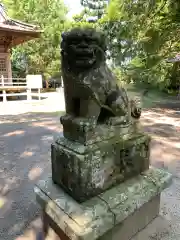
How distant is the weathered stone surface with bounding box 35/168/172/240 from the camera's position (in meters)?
0.98

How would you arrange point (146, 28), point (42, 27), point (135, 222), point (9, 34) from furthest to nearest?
point (42, 27)
point (9, 34)
point (146, 28)
point (135, 222)

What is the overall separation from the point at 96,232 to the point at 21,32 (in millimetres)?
9134

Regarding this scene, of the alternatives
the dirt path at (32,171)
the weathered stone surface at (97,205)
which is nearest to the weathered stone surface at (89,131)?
the weathered stone surface at (97,205)

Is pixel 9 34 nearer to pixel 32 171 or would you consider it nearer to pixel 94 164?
pixel 32 171

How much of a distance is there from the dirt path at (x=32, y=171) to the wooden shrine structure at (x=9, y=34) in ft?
19.5

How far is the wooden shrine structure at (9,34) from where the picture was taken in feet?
27.6

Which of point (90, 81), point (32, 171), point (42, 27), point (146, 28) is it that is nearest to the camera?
point (90, 81)

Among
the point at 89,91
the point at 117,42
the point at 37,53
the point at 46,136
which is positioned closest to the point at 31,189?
the point at 89,91

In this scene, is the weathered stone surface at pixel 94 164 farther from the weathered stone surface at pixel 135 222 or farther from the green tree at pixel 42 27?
the green tree at pixel 42 27

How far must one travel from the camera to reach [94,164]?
3.58ft

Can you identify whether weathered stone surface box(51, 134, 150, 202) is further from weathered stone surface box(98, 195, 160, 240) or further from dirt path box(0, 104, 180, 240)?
dirt path box(0, 104, 180, 240)

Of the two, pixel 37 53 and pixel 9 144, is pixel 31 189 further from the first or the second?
pixel 37 53

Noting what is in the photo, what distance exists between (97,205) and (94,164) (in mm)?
210

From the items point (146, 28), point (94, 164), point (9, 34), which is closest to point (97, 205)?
point (94, 164)
